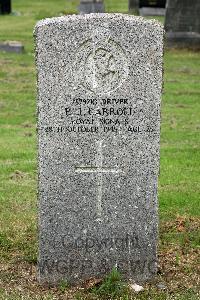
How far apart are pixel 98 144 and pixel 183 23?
58.5ft

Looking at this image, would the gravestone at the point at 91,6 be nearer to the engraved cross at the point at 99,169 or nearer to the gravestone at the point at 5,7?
the gravestone at the point at 5,7

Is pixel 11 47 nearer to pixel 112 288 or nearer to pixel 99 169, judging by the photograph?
pixel 99 169

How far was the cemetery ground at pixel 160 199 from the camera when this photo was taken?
5.90 metres

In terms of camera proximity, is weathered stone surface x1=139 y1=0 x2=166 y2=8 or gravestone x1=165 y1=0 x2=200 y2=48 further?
weathered stone surface x1=139 y1=0 x2=166 y2=8

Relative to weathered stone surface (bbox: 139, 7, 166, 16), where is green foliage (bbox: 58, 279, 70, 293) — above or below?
above

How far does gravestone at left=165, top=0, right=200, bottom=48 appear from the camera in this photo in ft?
75.2

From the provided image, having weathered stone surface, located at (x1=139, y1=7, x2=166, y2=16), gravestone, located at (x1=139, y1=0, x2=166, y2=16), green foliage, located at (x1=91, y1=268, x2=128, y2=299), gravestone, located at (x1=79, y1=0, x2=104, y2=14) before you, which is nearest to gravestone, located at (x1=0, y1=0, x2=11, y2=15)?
gravestone, located at (x1=79, y1=0, x2=104, y2=14)

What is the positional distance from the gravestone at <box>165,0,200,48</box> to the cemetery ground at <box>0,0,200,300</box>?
5.42 metres

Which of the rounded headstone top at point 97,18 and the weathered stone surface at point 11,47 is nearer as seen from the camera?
the rounded headstone top at point 97,18

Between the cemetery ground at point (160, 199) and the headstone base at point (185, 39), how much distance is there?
5.39 m

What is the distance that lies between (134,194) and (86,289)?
0.86 meters

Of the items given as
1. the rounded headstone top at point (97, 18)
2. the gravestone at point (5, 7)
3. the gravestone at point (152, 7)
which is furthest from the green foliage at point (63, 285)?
the gravestone at point (5, 7)

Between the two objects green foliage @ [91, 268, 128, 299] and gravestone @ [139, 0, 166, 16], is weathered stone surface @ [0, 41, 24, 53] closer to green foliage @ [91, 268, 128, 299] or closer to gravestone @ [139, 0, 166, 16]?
gravestone @ [139, 0, 166, 16]

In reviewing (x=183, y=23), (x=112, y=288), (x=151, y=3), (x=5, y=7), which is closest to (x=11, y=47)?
(x=183, y=23)
